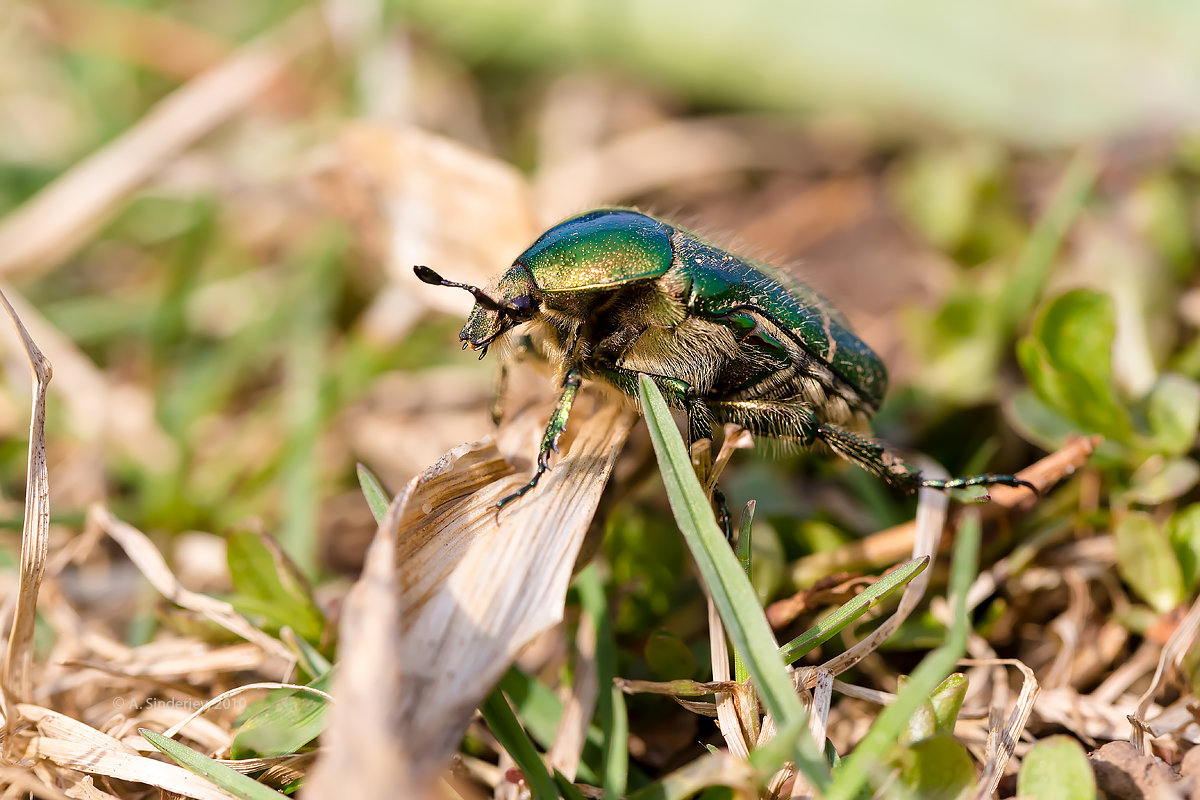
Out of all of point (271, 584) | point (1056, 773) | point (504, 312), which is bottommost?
point (1056, 773)

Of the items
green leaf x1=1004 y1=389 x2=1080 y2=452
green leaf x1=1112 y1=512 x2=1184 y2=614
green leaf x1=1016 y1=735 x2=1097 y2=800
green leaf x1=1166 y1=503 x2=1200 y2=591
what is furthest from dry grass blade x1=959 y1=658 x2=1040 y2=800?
green leaf x1=1004 y1=389 x2=1080 y2=452

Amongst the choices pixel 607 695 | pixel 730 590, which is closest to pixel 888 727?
pixel 730 590

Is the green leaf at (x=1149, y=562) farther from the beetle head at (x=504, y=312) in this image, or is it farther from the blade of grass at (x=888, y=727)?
the beetle head at (x=504, y=312)

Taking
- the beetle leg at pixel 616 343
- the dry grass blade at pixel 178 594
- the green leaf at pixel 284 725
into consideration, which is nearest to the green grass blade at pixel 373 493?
the green leaf at pixel 284 725

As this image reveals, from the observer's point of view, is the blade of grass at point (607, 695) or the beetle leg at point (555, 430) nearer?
the blade of grass at point (607, 695)

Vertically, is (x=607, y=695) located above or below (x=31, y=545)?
below

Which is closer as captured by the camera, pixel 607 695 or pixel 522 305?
pixel 607 695

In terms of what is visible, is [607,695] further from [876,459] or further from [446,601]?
[876,459]
